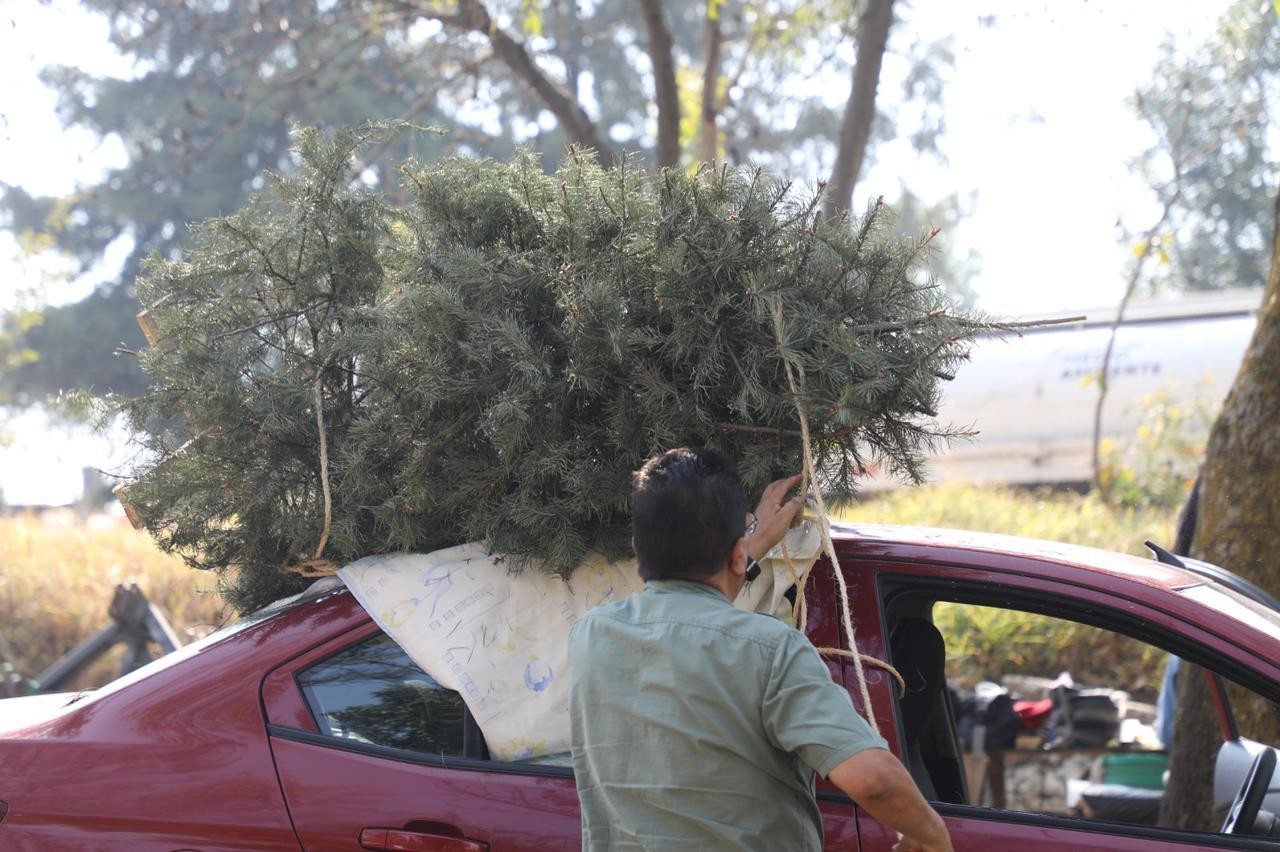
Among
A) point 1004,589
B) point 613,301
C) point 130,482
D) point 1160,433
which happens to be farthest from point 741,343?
point 1160,433

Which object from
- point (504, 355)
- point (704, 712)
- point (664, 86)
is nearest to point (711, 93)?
point (664, 86)

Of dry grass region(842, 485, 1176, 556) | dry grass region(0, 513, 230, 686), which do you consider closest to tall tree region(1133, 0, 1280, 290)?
dry grass region(842, 485, 1176, 556)

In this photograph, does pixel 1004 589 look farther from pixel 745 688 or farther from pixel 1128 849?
pixel 745 688

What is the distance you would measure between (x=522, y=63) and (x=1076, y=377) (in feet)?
33.4

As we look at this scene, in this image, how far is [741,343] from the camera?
2684mm

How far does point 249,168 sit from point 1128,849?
27736 mm

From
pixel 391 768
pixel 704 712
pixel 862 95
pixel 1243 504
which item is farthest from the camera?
pixel 862 95

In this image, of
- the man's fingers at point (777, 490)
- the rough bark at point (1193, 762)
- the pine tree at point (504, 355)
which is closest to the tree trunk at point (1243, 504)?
the rough bark at point (1193, 762)

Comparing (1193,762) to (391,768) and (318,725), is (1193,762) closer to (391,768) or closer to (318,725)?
(391,768)

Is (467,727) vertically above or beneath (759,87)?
beneath

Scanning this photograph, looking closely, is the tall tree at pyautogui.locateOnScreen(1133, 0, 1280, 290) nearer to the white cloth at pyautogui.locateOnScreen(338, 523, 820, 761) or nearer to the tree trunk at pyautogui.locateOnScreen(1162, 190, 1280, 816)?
the tree trunk at pyautogui.locateOnScreen(1162, 190, 1280, 816)

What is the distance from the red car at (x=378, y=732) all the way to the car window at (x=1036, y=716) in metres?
0.18

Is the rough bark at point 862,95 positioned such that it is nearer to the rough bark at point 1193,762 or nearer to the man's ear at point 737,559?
the rough bark at point 1193,762

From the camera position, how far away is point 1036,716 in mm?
5684
